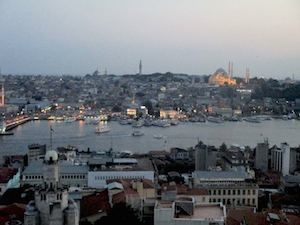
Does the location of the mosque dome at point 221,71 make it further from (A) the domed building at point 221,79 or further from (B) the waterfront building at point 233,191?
(B) the waterfront building at point 233,191

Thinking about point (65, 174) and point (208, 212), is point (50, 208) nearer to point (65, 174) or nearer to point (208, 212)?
point (208, 212)

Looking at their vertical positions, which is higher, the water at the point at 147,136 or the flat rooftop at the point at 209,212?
the flat rooftop at the point at 209,212

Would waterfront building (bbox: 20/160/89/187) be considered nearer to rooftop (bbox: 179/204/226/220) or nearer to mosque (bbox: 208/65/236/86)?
rooftop (bbox: 179/204/226/220)

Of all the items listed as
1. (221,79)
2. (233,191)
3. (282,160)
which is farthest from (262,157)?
(221,79)

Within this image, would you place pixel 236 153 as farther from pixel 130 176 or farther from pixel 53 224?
pixel 53 224

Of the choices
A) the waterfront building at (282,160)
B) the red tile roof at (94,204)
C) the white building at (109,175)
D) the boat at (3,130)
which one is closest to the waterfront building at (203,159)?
the waterfront building at (282,160)

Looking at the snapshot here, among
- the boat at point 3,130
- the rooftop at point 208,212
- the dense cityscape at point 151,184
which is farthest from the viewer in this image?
the boat at point 3,130
